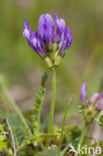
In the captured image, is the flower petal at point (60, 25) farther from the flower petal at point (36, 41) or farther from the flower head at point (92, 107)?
the flower head at point (92, 107)

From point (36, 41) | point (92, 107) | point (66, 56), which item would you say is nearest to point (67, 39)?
point (36, 41)

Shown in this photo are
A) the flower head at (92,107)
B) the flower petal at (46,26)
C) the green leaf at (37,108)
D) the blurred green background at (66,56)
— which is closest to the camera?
the flower head at (92,107)

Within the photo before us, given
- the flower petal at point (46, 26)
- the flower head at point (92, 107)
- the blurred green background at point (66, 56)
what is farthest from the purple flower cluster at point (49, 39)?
the blurred green background at point (66, 56)

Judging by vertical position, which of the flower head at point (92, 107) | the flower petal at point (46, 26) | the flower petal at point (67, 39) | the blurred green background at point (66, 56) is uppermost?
the blurred green background at point (66, 56)

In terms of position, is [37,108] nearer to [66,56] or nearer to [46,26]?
[46,26]

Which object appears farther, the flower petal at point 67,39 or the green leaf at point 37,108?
the green leaf at point 37,108

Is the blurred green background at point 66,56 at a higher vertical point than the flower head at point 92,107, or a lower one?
higher

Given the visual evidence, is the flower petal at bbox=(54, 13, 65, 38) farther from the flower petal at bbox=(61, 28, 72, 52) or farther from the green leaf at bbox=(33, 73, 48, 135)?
the green leaf at bbox=(33, 73, 48, 135)
